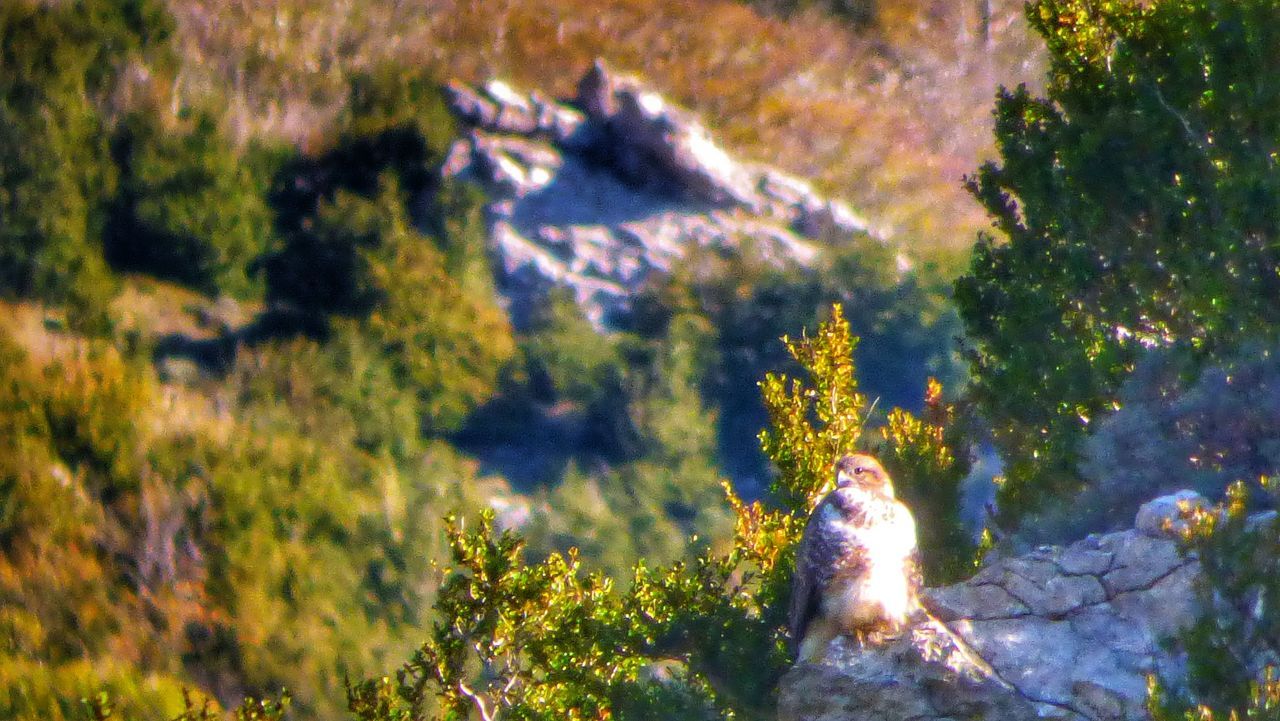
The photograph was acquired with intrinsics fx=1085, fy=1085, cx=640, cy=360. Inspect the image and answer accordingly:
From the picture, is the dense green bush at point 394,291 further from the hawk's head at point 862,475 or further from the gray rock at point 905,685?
the gray rock at point 905,685

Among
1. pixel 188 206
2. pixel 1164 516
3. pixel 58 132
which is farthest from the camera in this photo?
pixel 188 206

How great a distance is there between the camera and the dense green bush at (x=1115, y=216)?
5.07 m

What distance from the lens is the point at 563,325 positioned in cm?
1914

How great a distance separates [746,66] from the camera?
749 inches

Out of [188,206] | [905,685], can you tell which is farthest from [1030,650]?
[188,206]

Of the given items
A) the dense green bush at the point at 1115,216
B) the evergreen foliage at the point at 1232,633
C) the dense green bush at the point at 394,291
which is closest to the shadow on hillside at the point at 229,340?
the dense green bush at the point at 394,291

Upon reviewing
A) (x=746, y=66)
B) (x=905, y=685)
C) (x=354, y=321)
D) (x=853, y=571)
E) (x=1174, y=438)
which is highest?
(x=746, y=66)

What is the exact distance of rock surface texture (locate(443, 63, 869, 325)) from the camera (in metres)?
19.0

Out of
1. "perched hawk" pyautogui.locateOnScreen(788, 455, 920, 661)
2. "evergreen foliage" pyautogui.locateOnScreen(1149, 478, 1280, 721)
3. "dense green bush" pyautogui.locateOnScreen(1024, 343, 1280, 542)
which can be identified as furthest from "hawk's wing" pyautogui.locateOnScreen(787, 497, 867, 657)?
"dense green bush" pyautogui.locateOnScreen(1024, 343, 1280, 542)

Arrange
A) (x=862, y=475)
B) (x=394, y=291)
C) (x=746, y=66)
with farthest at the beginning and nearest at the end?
(x=746, y=66) < (x=394, y=291) < (x=862, y=475)

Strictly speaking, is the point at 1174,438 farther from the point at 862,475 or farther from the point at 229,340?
the point at 229,340

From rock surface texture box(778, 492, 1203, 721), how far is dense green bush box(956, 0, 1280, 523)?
1.51 m

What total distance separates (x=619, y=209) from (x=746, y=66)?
337 cm

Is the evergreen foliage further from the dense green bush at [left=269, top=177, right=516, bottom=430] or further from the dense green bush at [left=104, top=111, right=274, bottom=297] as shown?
the dense green bush at [left=104, top=111, right=274, bottom=297]
